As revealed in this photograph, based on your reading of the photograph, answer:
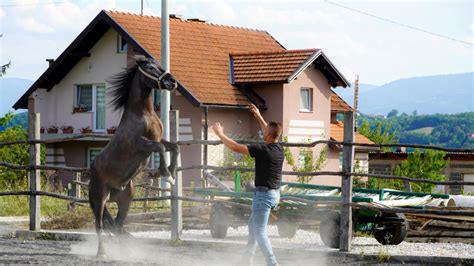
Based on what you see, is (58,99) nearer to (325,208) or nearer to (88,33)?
(88,33)

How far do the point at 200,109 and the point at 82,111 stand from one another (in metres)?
6.04

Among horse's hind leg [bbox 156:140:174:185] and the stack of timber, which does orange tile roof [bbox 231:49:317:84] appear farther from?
horse's hind leg [bbox 156:140:174:185]

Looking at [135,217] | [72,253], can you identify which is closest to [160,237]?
[135,217]

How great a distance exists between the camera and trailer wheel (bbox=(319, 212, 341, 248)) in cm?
1335

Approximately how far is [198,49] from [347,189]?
25309mm

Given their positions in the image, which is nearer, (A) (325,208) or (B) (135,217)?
(A) (325,208)

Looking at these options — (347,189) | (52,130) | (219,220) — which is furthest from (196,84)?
(347,189)

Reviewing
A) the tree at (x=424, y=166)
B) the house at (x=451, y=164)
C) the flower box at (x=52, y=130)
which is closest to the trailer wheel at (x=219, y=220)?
the tree at (x=424, y=166)

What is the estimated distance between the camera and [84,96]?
39.2 meters

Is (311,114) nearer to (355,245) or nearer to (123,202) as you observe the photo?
(355,245)

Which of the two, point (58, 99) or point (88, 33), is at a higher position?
point (88, 33)

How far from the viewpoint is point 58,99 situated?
39.7m

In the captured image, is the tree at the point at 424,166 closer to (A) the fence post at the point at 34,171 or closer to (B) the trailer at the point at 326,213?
(B) the trailer at the point at 326,213


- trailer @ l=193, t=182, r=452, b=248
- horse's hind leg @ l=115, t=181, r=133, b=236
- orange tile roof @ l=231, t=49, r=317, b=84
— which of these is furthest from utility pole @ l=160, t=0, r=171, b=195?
orange tile roof @ l=231, t=49, r=317, b=84
